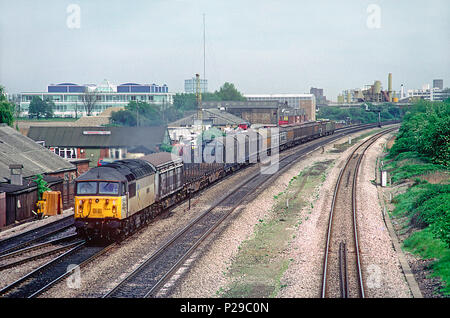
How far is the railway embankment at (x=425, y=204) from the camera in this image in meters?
17.5

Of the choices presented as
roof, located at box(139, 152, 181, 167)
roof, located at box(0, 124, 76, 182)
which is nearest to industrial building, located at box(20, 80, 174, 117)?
roof, located at box(0, 124, 76, 182)

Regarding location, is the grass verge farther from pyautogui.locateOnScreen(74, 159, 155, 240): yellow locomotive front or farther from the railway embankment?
pyautogui.locateOnScreen(74, 159, 155, 240): yellow locomotive front

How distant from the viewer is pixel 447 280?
15875 mm

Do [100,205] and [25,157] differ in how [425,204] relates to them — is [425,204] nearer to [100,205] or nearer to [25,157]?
[100,205]

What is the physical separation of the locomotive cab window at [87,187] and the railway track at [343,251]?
10278 mm

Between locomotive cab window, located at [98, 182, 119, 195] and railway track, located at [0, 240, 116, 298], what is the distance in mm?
2455

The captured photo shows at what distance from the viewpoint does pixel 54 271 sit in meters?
18.5

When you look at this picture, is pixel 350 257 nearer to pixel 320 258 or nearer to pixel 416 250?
pixel 320 258

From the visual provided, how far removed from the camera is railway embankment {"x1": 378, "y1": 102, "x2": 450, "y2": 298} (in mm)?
17531

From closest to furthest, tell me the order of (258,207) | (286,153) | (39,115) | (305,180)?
(258,207), (305,180), (286,153), (39,115)

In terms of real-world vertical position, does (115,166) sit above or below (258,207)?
Answer: above

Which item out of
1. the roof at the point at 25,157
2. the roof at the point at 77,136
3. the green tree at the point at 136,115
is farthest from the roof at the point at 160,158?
the green tree at the point at 136,115
